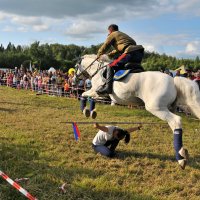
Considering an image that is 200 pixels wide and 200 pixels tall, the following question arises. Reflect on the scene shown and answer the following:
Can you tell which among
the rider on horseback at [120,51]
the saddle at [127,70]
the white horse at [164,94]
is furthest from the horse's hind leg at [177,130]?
the rider on horseback at [120,51]

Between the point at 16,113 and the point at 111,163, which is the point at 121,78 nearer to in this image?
the point at 111,163

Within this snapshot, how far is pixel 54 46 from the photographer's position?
97.8m

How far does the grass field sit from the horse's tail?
138cm

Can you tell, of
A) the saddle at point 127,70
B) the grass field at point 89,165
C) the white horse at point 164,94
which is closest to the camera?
the grass field at point 89,165

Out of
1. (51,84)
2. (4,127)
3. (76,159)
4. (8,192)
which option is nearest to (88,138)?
(76,159)

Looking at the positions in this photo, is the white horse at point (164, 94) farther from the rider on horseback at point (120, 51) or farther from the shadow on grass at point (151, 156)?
the shadow on grass at point (151, 156)

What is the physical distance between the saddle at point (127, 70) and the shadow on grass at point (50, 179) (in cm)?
197

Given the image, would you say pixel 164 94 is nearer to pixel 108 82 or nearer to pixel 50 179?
pixel 108 82

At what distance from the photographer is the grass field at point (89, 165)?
5477 millimetres

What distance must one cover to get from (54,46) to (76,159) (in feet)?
305

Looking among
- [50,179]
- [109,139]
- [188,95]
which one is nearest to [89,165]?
[109,139]

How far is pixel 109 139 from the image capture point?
315 inches

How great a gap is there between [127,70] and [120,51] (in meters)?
0.53

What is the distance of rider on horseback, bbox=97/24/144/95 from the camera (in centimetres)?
689
